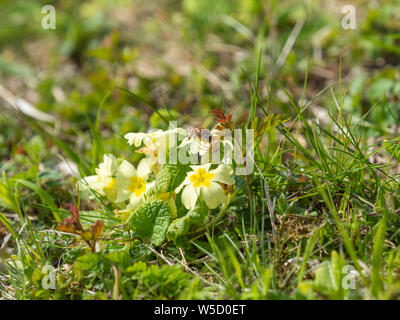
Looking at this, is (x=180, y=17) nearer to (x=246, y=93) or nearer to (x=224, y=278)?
(x=246, y=93)

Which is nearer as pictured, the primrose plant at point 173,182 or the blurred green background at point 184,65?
the primrose plant at point 173,182

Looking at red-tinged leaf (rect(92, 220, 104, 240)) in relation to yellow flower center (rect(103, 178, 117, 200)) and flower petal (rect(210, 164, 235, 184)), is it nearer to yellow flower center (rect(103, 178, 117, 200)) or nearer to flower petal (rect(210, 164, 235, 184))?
yellow flower center (rect(103, 178, 117, 200))

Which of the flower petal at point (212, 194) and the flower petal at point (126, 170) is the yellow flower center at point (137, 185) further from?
the flower petal at point (212, 194)

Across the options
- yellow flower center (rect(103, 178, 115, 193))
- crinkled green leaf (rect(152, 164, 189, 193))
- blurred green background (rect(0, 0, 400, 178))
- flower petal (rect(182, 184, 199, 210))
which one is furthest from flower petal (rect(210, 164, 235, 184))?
blurred green background (rect(0, 0, 400, 178))

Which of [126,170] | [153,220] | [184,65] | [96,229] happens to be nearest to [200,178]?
[153,220]

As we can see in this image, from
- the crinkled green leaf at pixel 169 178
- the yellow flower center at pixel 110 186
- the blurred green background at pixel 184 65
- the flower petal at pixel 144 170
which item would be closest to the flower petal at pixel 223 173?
the crinkled green leaf at pixel 169 178

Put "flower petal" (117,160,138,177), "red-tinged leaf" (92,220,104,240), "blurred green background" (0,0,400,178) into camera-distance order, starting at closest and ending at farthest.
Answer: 1. "red-tinged leaf" (92,220,104,240)
2. "flower petal" (117,160,138,177)
3. "blurred green background" (0,0,400,178)
